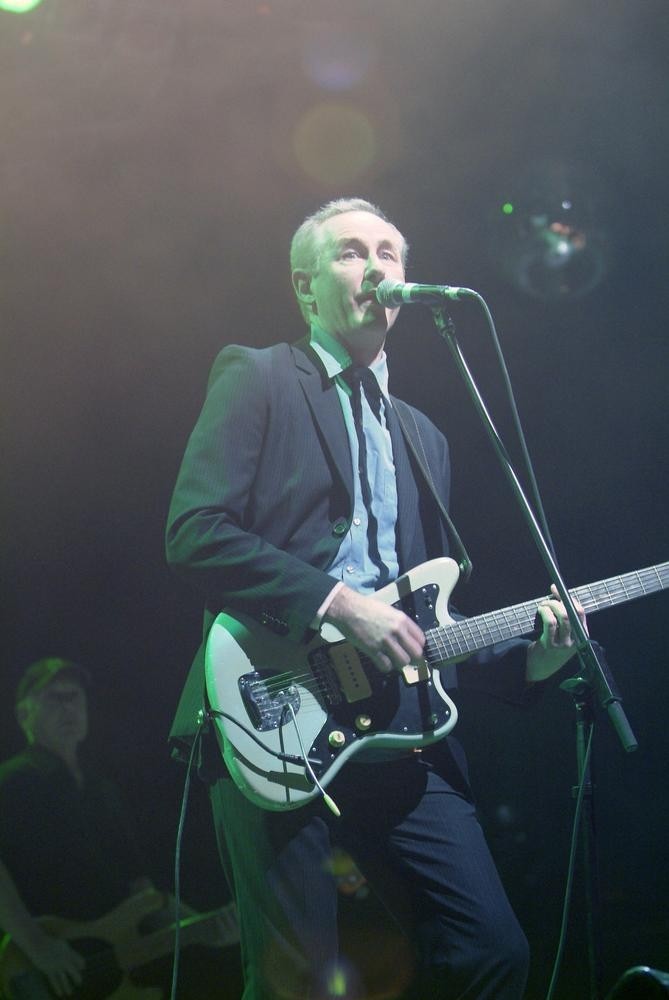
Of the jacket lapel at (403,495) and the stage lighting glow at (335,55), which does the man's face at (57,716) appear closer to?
the jacket lapel at (403,495)

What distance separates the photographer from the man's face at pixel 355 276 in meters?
2.35

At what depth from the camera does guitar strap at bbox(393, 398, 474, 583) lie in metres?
2.20

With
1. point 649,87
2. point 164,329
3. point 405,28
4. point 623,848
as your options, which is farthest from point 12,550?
point 649,87

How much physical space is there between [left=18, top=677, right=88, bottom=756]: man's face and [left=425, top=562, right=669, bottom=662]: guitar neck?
118 centimetres

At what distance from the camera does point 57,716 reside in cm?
257

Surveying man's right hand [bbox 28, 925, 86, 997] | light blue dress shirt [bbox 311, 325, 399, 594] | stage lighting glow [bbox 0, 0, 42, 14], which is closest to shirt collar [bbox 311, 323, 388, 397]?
light blue dress shirt [bbox 311, 325, 399, 594]

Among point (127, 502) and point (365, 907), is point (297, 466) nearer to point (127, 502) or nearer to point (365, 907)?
point (127, 502)

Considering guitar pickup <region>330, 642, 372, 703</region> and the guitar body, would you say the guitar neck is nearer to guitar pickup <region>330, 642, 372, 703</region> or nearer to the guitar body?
the guitar body

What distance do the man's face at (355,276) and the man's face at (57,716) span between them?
134 cm

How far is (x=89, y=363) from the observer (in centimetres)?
271

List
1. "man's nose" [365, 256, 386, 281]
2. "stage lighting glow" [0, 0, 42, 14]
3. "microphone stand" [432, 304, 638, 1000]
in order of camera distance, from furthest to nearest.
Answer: "stage lighting glow" [0, 0, 42, 14] < "man's nose" [365, 256, 386, 281] < "microphone stand" [432, 304, 638, 1000]

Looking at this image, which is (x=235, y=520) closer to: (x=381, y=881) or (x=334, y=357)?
(x=334, y=357)

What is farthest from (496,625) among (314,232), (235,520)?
(314,232)

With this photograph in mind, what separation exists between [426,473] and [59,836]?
1.55 meters
